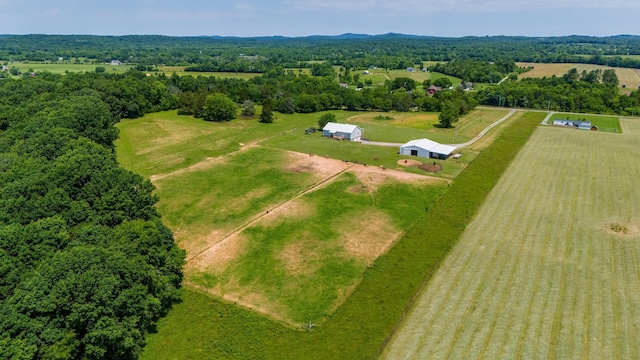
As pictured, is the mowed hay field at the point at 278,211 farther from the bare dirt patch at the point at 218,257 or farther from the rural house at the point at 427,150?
the rural house at the point at 427,150

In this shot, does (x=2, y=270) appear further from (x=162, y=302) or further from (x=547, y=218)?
(x=547, y=218)

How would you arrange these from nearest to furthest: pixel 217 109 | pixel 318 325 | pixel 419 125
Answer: pixel 318 325, pixel 419 125, pixel 217 109

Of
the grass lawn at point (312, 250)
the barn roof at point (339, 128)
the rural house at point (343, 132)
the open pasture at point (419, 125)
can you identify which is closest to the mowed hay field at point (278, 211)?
the grass lawn at point (312, 250)

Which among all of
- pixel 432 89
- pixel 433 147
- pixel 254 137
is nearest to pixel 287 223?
pixel 433 147

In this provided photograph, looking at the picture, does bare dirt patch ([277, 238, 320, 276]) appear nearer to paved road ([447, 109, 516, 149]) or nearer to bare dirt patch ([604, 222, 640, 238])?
bare dirt patch ([604, 222, 640, 238])

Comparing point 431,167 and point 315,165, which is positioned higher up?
point 431,167

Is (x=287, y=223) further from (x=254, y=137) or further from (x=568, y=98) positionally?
(x=568, y=98)

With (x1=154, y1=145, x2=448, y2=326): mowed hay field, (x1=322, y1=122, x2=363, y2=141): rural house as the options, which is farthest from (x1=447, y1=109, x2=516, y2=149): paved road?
(x1=154, y1=145, x2=448, y2=326): mowed hay field

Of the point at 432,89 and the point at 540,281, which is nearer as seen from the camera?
the point at 540,281

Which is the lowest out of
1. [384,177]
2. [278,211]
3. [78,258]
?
[278,211]
